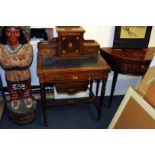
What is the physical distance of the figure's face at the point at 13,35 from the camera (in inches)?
76.5

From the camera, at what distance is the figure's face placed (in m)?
1.94

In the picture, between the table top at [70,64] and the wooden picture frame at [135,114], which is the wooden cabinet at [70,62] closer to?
the table top at [70,64]

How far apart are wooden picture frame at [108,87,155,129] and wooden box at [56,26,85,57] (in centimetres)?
77

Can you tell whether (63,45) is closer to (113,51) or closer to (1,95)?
(113,51)

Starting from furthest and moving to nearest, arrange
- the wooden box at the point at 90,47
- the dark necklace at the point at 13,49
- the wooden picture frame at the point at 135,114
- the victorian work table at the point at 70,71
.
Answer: the wooden box at the point at 90,47
the dark necklace at the point at 13,49
the victorian work table at the point at 70,71
the wooden picture frame at the point at 135,114

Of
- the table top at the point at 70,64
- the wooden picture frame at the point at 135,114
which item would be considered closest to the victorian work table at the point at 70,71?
the table top at the point at 70,64

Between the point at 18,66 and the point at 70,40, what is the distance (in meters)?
0.63

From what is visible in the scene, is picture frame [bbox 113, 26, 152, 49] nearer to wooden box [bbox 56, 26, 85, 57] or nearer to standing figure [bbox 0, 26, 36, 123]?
wooden box [bbox 56, 26, 85, 57]

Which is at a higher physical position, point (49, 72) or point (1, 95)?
point (49, 72)

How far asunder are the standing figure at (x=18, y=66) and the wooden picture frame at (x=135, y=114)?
43.3 inches

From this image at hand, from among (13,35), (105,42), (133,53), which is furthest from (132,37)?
(13,35)

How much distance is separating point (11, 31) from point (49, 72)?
0.57 meters
